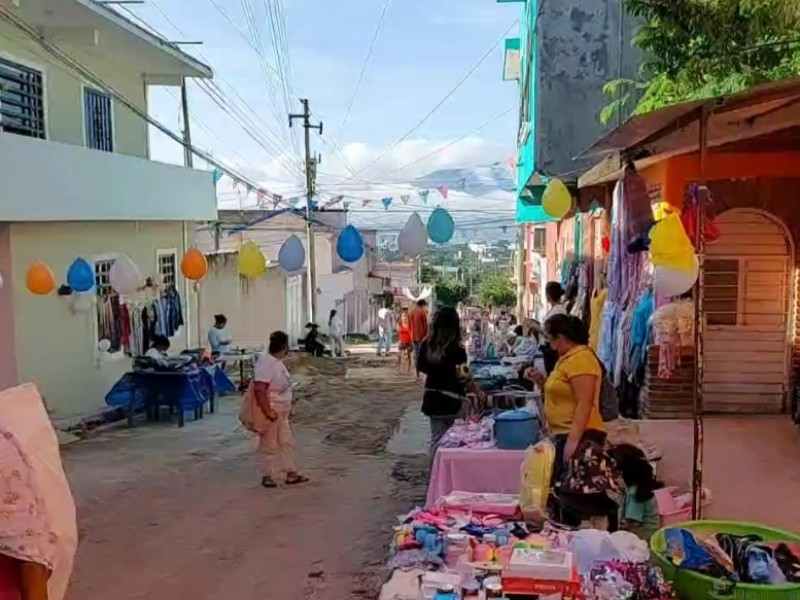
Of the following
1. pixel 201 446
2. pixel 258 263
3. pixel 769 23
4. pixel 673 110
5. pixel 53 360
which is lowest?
pixel 201 446

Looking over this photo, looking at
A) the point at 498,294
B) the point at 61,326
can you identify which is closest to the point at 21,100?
the point at 61,326

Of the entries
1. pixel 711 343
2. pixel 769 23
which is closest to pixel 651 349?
pixel 711 343

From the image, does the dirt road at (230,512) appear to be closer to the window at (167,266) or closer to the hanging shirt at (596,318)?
the hanging shirt at (596,318)

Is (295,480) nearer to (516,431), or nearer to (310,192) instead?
(516,431)

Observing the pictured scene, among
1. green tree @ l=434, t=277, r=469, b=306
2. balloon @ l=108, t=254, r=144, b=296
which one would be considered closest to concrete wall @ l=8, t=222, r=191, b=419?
balloon @ l=108, t=254, r=144, b=296

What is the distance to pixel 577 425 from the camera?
4746mm

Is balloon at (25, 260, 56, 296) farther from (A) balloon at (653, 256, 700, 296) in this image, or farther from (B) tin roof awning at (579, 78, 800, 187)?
(A) balloon at (653, 256, 700, 296)

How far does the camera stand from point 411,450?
10227 mm

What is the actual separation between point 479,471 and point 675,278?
69.1 inches

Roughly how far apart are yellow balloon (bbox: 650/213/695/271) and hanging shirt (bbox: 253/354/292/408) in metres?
4.19

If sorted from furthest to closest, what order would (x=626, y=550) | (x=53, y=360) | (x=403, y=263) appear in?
1. (x=403, y=263)
2. (x=53, y=360)
3. (x=626, y=550)

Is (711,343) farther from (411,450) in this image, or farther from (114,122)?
(114,122)

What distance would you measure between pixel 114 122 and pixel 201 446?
6938mm

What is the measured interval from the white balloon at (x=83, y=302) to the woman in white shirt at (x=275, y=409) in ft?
18.6
